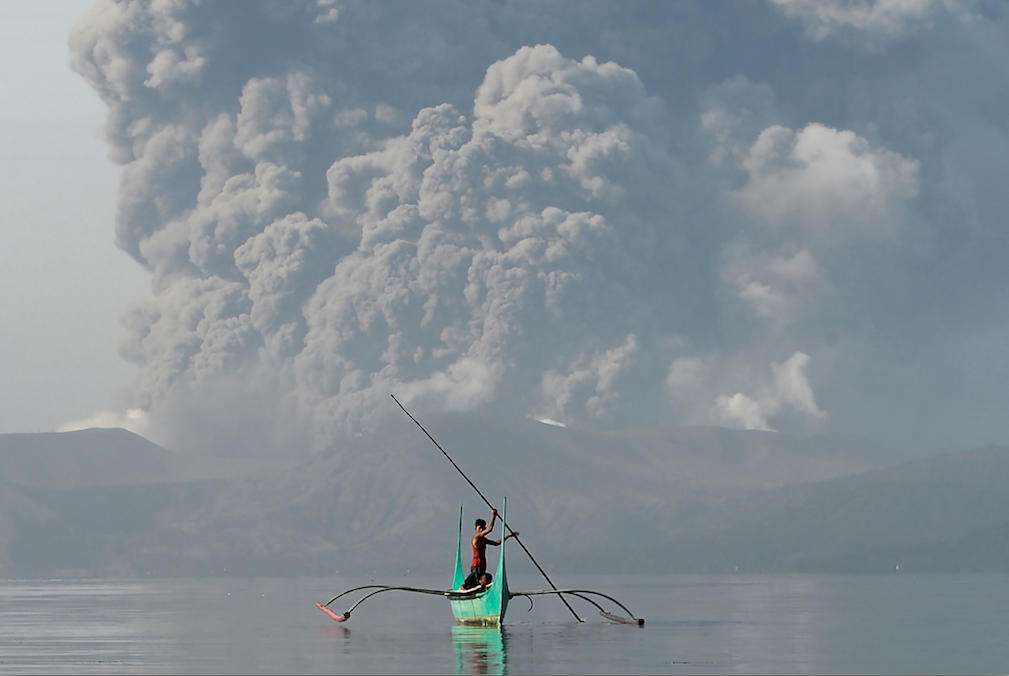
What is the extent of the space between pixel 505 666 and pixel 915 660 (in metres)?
12.0

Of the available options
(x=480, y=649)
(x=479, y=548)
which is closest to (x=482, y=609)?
(x=479, y=548)

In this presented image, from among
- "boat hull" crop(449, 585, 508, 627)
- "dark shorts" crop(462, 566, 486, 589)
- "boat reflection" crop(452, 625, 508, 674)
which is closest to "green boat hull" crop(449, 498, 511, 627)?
"boat hull" crop(449, 585, 508, 627)

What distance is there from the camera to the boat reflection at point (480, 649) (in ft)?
162

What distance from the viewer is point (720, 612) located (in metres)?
90.2

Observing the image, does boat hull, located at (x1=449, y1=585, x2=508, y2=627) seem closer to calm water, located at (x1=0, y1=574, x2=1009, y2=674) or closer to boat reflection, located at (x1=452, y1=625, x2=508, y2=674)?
boat reflection, located at (x1=452, y1=625, x2=508, y2=674)

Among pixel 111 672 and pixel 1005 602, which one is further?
pixel 1005 602

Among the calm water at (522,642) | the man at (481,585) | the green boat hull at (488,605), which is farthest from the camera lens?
the man at (481,585)

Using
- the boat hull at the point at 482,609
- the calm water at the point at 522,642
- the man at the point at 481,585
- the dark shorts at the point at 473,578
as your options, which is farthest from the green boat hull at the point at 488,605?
the calm water at the point at 522,642

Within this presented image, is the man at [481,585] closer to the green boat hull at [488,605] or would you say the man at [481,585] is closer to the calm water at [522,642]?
the green boat hull at [488,605]

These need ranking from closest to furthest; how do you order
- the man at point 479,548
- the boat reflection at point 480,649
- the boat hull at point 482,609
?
the boat reflection at point 480,649 → the man at point 479,548 → the boat hull at point 482,609

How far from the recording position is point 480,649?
56250mm

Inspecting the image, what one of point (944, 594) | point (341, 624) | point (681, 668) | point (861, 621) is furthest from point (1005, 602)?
point (681, 668)

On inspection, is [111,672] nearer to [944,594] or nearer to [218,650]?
[218,650]

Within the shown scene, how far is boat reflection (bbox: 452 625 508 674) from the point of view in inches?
1945
